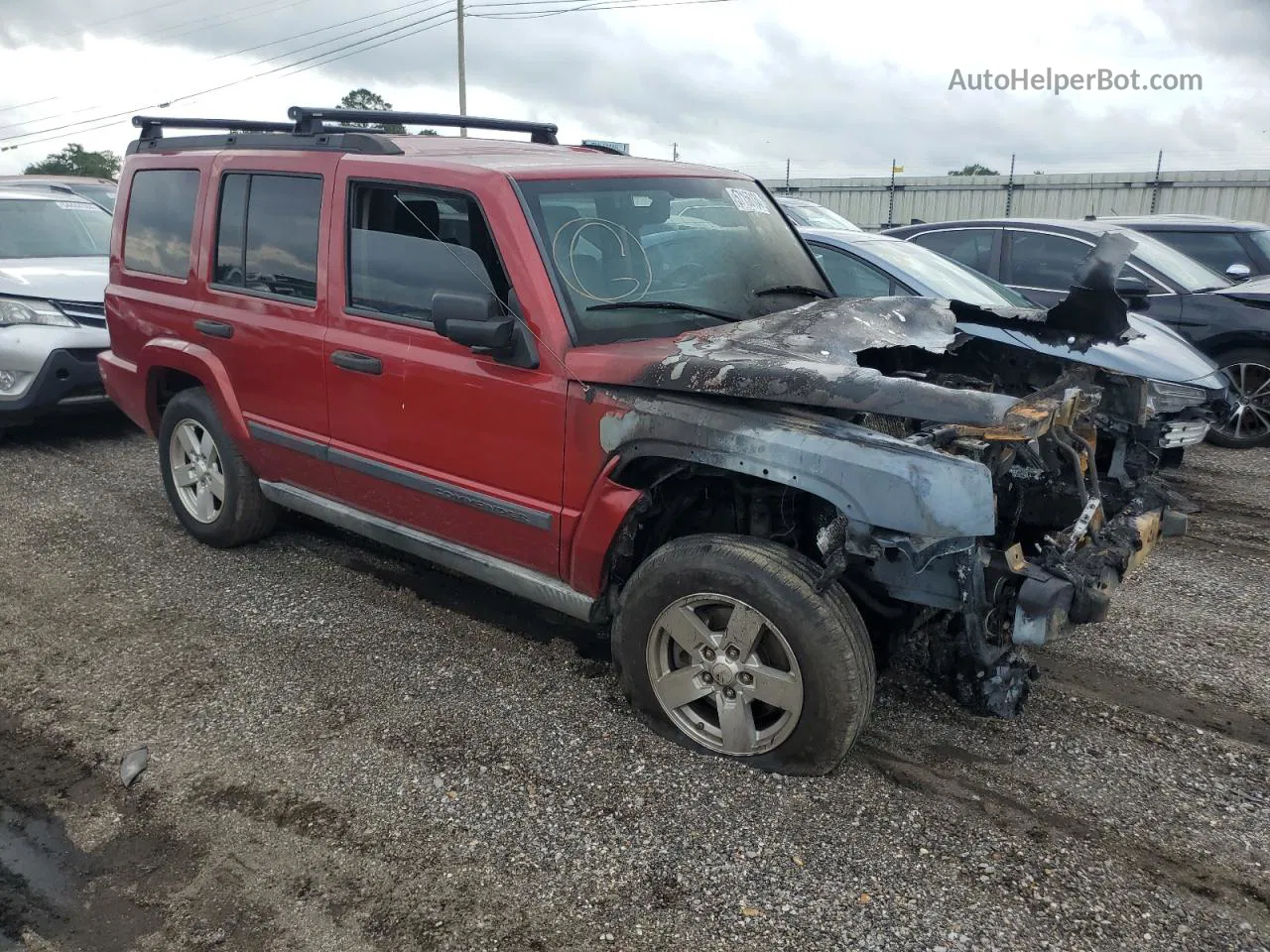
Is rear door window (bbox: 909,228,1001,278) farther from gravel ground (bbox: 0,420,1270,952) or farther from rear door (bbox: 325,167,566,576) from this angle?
rear door (bbox: 325,167,566,576)

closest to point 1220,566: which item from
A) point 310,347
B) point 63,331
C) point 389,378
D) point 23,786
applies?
point 389,378

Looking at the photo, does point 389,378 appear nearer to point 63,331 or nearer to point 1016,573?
point 1016,573

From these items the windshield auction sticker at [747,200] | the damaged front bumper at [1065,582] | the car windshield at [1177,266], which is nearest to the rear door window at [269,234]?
the windshield auction sticker at [747,200]

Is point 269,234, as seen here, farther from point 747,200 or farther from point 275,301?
point 747,200

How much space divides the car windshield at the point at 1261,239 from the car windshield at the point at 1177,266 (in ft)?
2.95

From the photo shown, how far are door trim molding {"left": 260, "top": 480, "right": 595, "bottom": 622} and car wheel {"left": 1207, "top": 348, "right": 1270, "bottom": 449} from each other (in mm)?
6124

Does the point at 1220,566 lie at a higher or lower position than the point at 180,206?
lower

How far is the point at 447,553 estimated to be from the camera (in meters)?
3.93

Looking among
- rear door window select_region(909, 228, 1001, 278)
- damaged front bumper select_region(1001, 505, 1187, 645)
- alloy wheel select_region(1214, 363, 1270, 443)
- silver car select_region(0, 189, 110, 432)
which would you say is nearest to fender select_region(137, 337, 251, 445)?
silver car select_region(0, 189, 110, 432)

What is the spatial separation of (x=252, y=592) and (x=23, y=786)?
1.59 metres

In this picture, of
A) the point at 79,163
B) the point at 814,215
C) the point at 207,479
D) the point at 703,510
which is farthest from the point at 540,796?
the point at 79,163

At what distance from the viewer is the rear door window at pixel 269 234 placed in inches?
163

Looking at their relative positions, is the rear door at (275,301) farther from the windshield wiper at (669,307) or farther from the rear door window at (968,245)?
the rear door window at (968,245)

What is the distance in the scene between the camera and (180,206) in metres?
4.82
